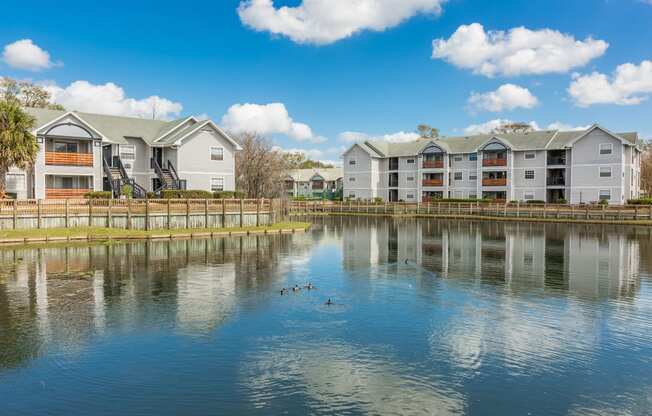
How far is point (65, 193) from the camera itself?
48656 mm

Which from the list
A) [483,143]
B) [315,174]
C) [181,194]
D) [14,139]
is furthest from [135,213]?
[315,174]

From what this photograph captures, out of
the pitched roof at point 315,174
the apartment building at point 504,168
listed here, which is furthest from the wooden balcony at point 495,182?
the pitched roof at point 315,174

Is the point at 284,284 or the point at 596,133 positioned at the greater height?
the point at 596,133

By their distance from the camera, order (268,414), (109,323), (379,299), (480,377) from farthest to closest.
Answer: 1. (379,299)
2. (109,323)
3. (480,377)
4. (268,414)

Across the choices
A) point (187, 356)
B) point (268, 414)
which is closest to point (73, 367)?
point (187, 356)

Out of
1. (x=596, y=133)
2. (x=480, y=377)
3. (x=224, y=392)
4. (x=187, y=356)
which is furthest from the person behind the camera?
(x=596, y=133)

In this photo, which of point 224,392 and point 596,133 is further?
point 596,133

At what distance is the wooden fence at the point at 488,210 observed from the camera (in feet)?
204

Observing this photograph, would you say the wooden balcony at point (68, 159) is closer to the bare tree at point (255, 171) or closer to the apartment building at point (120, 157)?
the apartment building at point (120, 157)

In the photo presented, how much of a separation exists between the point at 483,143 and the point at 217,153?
46.0 meters

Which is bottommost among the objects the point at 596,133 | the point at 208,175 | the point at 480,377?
the point at 480,377

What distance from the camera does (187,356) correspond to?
44.4 ft

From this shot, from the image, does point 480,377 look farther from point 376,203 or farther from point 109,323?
point 376,203

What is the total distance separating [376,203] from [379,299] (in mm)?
62605
